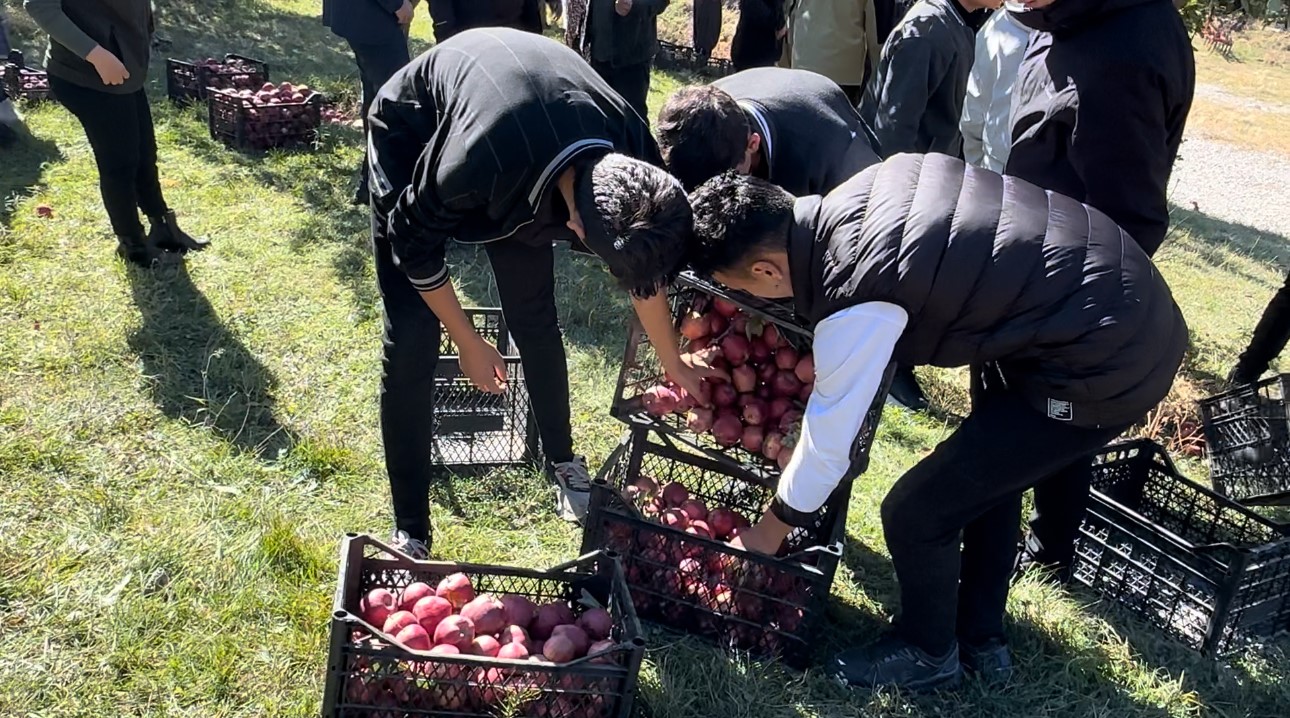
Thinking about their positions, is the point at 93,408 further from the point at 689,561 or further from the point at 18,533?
the point at 689,561

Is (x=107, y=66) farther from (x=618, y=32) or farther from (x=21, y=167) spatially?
(x=618, y=32)

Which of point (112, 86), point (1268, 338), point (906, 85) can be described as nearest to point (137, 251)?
point (112, 86)

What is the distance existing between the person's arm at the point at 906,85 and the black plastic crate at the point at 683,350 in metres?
1.57

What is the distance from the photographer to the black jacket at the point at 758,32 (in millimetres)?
7105

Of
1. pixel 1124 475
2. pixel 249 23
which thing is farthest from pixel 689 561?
pixel 249 23

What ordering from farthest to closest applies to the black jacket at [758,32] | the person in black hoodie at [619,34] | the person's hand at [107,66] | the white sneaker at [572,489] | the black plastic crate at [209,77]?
the black plastic crate at [209,77] → the black jacket at [758,32] → the person in black hoodie at [619,34] → the person's hand at [107,66] → the white sneaker at [572,489]

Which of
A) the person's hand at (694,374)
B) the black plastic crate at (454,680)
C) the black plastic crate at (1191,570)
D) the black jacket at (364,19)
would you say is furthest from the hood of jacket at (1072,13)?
the black jacket at (364,19)

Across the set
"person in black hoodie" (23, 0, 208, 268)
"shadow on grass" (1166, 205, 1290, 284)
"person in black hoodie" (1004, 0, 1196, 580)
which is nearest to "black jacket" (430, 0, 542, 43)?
"person in black hoodie" (23, 0, 208, 268)

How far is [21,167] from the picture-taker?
19.9ft

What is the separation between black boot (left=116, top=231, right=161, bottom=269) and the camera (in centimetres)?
479

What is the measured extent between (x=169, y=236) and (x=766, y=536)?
3840 mm

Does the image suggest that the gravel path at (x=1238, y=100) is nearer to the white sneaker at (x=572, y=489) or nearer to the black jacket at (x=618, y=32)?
the black jacket at (x=618, y=32)

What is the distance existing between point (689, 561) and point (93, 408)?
2370 millimetres

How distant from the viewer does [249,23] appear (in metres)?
11.8
